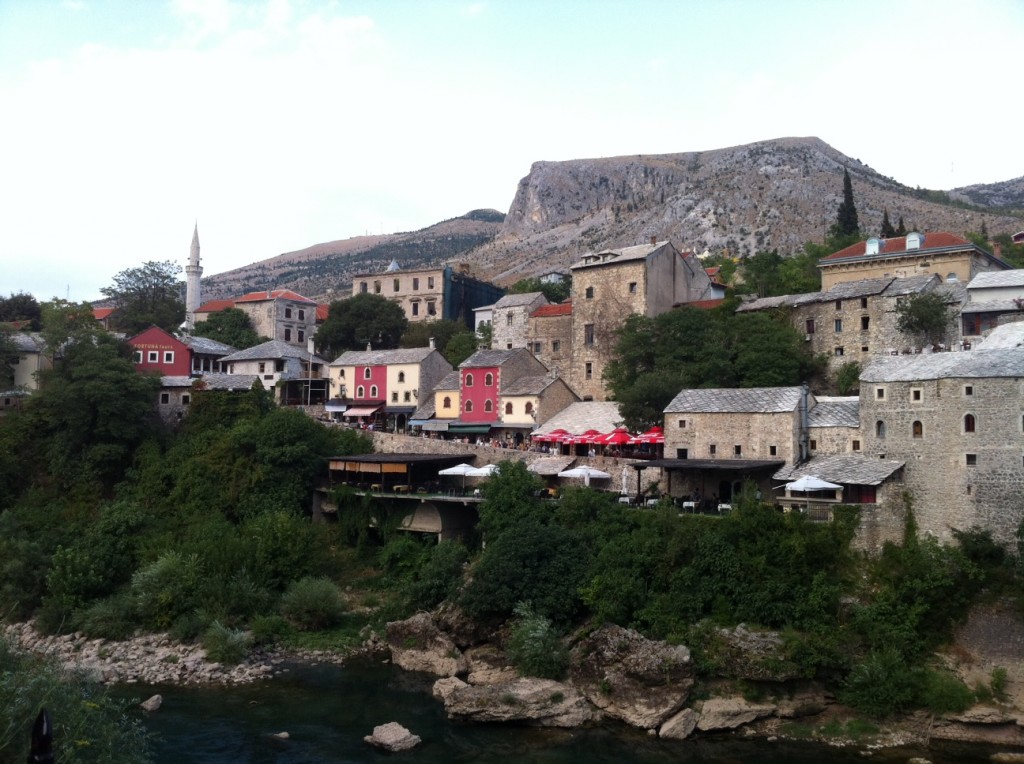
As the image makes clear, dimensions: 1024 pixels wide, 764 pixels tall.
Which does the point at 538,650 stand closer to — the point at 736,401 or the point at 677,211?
the point at 736,401

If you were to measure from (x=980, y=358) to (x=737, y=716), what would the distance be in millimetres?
16744

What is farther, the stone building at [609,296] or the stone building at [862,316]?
the stone building at [609,296]

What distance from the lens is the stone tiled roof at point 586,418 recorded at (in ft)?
154

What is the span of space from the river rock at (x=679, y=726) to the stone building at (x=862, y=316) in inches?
989

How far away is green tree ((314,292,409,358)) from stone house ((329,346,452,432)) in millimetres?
6820

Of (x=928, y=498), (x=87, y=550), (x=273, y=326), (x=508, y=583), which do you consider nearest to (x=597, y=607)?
(x=508, y=583)

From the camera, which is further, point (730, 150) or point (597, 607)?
point (730, 150)

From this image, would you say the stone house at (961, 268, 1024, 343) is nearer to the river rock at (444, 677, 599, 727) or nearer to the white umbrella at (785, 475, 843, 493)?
the white umbrella at (785, 475, 843, 493)

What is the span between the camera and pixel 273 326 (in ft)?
240

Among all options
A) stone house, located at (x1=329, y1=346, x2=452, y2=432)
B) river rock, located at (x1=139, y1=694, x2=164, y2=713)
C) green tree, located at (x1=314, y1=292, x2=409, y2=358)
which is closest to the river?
river rock, located at (x1=139, y1=694, x2=164, y2=713)

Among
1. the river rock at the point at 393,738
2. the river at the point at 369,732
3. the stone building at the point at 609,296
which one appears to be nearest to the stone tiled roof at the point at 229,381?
the stone building at the point at 609,296

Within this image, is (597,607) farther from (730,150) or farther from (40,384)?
(730,150)

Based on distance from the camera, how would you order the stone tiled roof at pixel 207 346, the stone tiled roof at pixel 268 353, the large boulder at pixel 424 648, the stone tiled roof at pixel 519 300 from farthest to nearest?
the stone tiled roof at pixel 207 346 → the stone tiled roof at pixel 268 353 → the stone tiled roof at pixel 519 300 → the large boulder at pixel 424 648

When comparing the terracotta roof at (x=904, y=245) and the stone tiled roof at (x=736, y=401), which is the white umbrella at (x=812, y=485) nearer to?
the stone tiled roof at (x=736, y=401)
